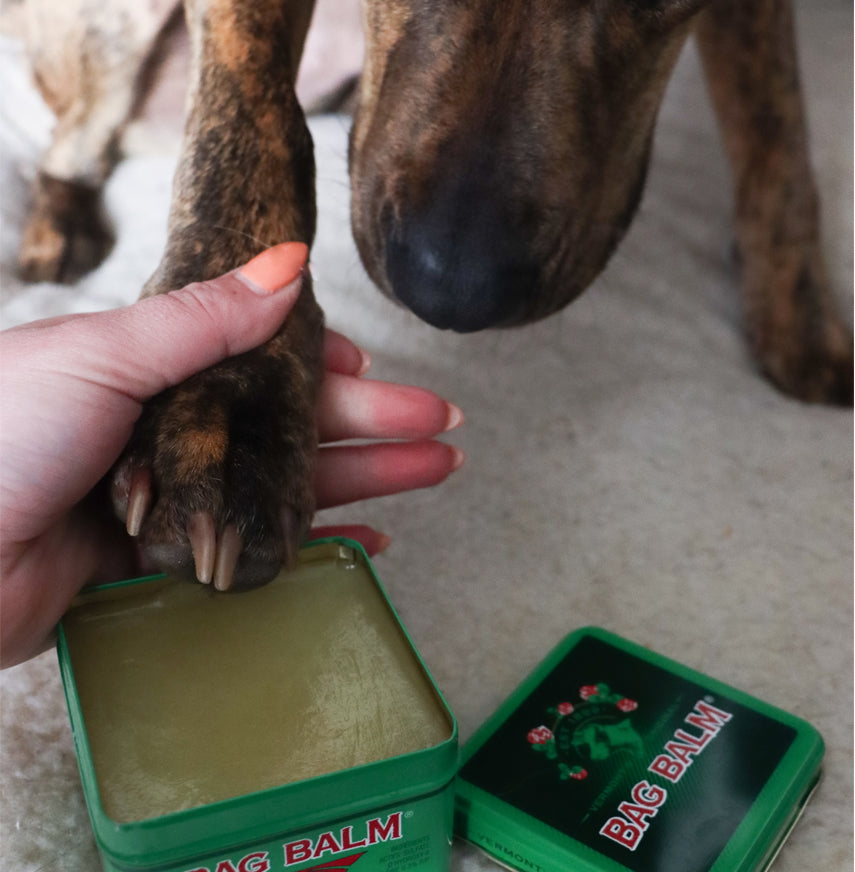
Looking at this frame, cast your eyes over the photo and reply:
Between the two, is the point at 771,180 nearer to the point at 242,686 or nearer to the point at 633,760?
the point at 633,760

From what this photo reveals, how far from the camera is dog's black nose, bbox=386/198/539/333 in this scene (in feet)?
3.59

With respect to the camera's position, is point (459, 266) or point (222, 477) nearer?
point (222, 477)

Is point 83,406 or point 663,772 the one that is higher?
point 83,406

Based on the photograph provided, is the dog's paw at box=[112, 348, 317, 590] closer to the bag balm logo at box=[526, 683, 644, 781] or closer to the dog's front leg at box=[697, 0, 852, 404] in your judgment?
the bag balm logo at box=[526, 683, 644, 781]

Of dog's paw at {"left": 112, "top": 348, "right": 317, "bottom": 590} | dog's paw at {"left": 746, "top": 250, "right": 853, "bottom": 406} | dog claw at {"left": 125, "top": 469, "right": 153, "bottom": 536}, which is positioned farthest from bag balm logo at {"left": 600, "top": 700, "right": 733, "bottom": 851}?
dog's paw at {"left": 746, "top": 250, "right": 853, "bottom": 406}

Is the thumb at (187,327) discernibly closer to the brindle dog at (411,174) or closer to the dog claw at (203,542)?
the brindle dog at (411,174)

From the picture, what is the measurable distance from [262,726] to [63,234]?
1.23 m

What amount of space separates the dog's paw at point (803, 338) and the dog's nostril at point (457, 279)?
741 mm

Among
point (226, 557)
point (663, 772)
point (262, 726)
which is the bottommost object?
point (663, 772)

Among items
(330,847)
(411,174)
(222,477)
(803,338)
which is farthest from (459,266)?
(803,338)

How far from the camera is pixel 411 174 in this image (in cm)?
116

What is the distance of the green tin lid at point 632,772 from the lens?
0.90 m

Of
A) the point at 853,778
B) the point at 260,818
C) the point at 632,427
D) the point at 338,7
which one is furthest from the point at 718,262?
the point at 260,818

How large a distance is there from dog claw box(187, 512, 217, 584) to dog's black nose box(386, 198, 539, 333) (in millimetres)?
369
